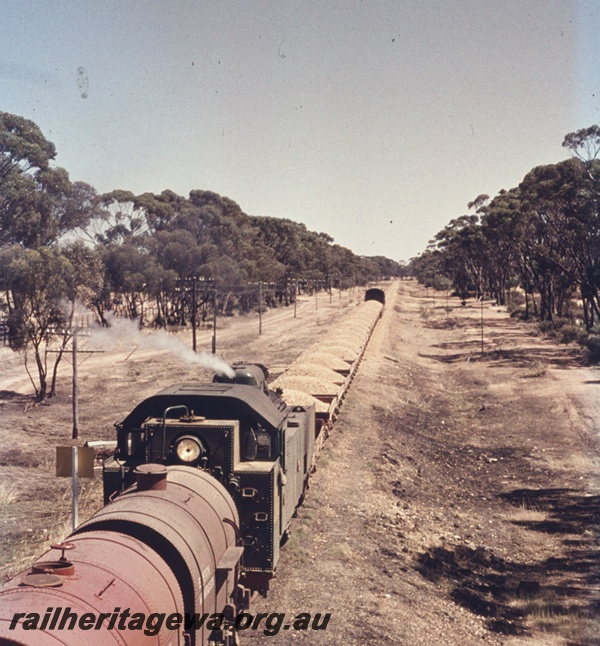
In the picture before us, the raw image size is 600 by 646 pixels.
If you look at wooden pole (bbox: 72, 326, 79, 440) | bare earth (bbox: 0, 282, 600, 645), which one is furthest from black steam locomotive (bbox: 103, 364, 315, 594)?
wooden pole (bbox: 72, 326, 79, 440)

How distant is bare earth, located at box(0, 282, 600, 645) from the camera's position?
12.4 meters

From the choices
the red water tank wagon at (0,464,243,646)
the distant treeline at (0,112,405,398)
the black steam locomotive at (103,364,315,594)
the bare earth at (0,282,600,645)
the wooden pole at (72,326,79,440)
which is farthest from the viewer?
the distant treeline at (0,112,405,398)

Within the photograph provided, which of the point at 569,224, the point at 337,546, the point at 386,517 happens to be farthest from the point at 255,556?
the point at 569,224

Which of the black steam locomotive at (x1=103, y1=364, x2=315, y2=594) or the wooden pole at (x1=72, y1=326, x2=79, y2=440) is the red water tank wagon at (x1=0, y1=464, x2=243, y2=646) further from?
the wooden pole at (x1=72, y1=326, x2=79, y2=440)

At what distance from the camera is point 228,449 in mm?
10719

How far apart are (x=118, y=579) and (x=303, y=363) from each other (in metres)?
24.7

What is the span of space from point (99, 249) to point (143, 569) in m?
57.0

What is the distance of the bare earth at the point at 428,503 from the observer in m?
12.4

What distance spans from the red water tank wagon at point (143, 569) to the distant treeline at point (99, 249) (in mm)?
20741

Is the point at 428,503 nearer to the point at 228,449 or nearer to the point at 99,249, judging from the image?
the point at 228,449

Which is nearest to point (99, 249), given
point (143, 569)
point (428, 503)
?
point (428, 503)

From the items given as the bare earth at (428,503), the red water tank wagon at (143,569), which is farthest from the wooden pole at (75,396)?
the red water tank wagon at (143,569)

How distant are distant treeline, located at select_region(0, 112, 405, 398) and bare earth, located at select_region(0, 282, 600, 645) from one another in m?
5.50

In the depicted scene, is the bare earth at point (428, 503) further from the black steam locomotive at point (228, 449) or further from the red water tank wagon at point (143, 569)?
the red water tank wagon at point (143, 569)
